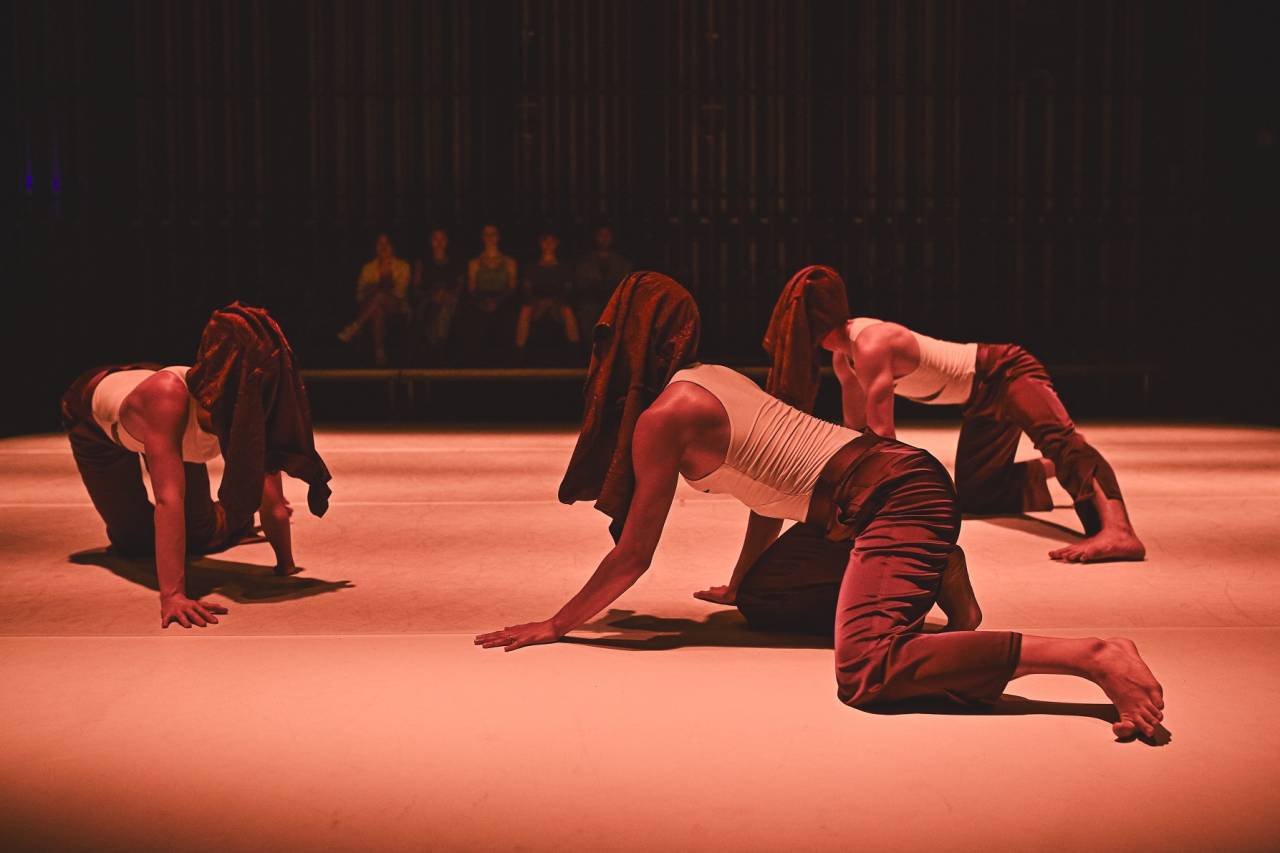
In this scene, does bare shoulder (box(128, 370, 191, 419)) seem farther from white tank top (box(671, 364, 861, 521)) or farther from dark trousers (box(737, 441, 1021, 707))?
dark trousers (box(737, 441, 1021, 707))

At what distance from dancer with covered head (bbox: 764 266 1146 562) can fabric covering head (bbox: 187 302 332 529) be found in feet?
5.22

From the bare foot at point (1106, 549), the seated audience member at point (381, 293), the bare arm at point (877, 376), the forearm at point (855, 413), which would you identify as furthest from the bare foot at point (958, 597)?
the seated audience member at point (381, 293)

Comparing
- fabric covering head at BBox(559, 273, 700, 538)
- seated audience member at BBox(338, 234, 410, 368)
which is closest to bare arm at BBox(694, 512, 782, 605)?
fabric covering head at BBox(559, 273, 700, 538)

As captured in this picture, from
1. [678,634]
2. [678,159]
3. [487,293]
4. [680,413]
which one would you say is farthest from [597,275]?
[680,413]

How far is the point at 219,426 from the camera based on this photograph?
438cm

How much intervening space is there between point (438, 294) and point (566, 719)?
880 centimetres

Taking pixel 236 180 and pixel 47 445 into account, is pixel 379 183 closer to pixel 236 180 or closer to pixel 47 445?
pixel 236 180

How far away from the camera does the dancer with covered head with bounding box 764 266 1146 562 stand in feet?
15.9

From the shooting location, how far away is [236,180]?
42.3ft

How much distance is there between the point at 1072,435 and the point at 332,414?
→ 283 inches

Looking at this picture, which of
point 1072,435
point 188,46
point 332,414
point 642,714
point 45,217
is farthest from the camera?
point 188,46

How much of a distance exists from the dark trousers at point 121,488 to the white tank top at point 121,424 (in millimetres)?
75

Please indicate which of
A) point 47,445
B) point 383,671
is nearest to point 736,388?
point 383,671

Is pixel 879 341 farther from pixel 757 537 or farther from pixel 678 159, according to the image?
pixel 678 159
